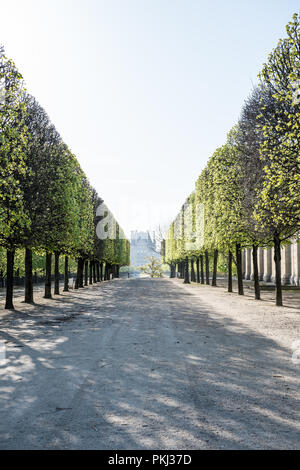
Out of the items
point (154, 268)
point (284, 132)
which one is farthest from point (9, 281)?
point (154, 268)

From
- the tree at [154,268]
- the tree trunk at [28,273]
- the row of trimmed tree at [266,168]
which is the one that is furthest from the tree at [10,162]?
the tree at [154,268]

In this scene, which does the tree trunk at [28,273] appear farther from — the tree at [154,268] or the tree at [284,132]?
the tree at [154,268]

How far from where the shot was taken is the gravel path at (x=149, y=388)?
16.0 ft

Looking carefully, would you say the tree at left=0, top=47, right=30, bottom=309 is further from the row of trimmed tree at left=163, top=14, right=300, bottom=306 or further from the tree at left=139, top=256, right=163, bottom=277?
the tree at left=139, top=256, right=163, bottom=277

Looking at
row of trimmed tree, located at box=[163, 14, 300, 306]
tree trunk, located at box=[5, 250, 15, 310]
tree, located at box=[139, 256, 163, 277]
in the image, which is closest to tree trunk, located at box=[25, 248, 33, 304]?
tree trunk, located at box=[5, 250, 15, 310]

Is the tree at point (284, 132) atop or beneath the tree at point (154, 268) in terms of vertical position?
atop

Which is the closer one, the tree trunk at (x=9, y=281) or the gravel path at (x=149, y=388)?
A: the gravel path at (x=149, y=388)

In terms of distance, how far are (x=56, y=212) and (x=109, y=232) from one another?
130 ft

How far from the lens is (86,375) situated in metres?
7.70

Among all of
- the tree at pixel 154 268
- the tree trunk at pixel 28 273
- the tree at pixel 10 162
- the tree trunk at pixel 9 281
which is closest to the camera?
the tree at pixel 10 162

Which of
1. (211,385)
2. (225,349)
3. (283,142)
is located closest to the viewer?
(211,385)
